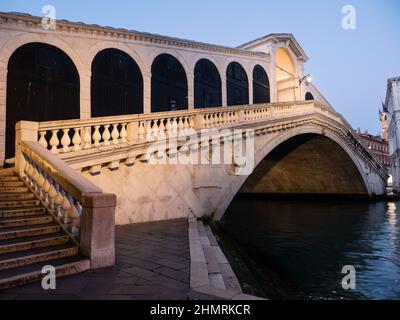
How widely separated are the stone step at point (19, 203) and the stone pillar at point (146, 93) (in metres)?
7.12

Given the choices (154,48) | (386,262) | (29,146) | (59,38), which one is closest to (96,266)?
(29,146)

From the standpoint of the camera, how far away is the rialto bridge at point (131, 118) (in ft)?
22.2

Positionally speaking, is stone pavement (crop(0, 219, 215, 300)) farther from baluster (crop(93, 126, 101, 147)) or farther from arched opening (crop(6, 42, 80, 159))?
arched opening (crop(6, 42, 80, 159))

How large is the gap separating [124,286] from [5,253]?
1940 millimetres

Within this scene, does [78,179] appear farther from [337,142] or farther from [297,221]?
[337,142]

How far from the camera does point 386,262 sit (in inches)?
320

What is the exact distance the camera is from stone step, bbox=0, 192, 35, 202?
5.54 metres

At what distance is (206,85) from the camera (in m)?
14.8

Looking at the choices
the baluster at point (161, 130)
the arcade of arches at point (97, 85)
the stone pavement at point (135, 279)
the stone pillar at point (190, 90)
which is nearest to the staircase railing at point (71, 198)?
the stone pavement at point (135, 279)

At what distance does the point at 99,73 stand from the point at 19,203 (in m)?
6.69

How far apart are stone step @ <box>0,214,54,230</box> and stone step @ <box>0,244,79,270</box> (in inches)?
33.0

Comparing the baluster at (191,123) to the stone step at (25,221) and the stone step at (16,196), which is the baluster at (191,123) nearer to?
the stone step at (16,196)

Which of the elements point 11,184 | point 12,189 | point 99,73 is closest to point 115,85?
point 99,73

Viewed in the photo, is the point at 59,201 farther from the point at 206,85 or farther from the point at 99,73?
the point at 206,85
